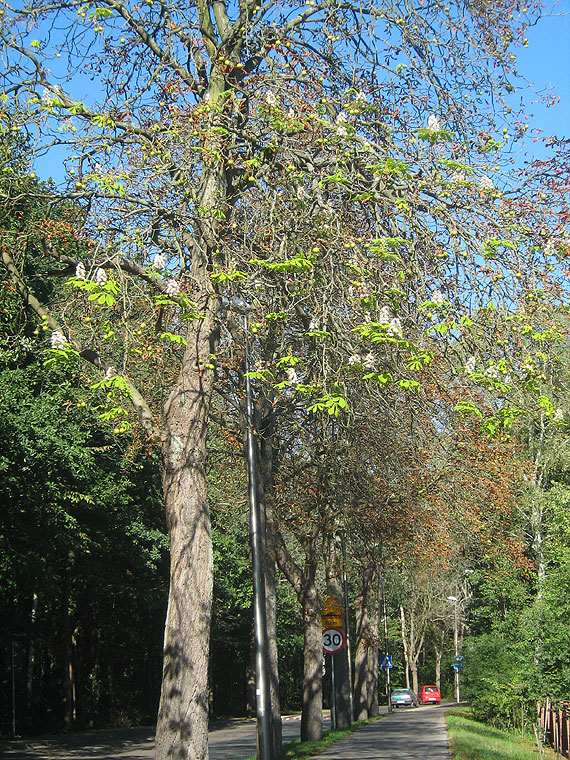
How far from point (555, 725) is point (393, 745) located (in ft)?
22.6

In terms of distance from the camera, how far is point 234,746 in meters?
29.5

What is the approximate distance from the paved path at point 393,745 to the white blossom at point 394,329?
13.7 m

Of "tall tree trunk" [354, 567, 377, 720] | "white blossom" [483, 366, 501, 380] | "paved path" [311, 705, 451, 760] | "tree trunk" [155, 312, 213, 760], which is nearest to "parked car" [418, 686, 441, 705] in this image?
"tall tree trunk" [354, 567, 377, 720]

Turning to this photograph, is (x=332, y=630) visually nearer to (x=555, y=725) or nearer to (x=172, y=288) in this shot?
(x=555, y=725)

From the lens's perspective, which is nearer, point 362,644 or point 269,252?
point 269,252

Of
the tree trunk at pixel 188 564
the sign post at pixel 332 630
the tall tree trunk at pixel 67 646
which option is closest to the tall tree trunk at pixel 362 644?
the sign post at pixel 332 630

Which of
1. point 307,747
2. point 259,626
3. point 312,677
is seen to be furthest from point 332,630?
point 259,626

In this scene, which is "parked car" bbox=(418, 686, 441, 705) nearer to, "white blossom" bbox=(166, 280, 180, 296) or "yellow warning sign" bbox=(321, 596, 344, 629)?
"yellow warning sign" bbox=(321, 596, 344, 629)

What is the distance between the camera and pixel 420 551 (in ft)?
79.0

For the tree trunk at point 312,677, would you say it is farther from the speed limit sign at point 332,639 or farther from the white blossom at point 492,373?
the white blossom at point 492,373

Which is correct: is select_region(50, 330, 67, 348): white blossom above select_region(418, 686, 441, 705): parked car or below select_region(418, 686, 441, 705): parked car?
above

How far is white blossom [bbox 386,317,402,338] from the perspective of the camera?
8430 millimetres

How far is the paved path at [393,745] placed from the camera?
20.3 m

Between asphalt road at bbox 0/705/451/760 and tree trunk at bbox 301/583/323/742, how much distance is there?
901mm
